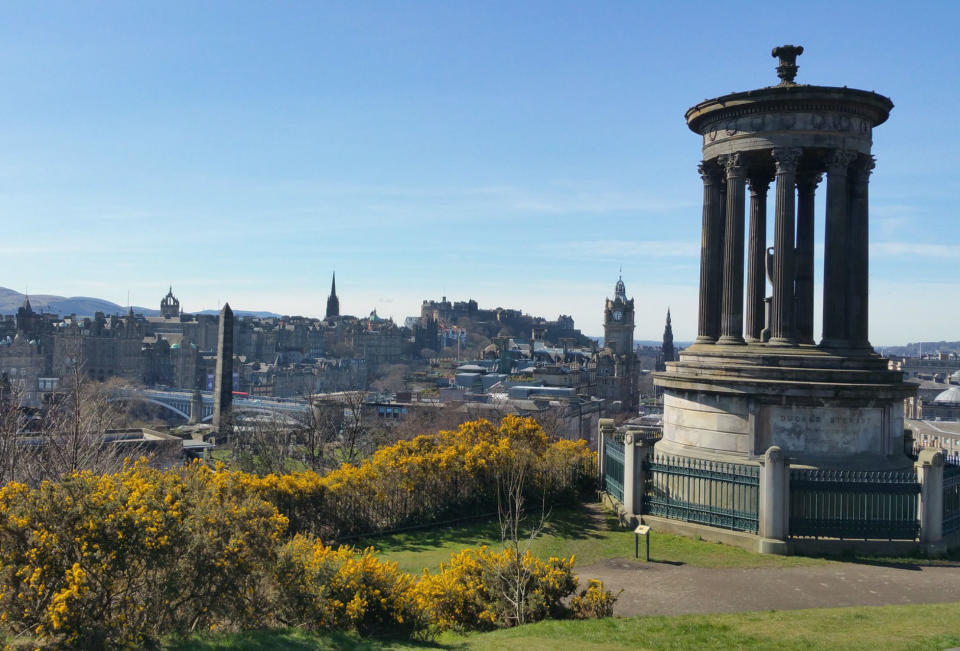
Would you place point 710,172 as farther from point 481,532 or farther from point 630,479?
point 481,532

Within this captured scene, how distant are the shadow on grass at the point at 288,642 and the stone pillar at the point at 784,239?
11903mm

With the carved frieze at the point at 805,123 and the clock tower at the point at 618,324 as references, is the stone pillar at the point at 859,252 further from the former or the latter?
the clock tower at the point at 618,324

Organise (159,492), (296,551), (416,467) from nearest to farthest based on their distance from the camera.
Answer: (159,492)
(296,551)
(416,467)

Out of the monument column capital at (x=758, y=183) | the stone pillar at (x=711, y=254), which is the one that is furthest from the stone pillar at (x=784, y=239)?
the monument column capital at (x=758, y=183)

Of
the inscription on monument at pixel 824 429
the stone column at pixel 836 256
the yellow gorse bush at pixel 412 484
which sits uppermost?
the stone column at pixel 836 256

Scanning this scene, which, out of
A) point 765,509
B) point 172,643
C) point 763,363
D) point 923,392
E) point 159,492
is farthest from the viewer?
point 923,392

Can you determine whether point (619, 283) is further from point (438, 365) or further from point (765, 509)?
point (765, 509)

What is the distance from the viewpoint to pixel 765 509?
15.4m

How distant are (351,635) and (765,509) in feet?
29.0

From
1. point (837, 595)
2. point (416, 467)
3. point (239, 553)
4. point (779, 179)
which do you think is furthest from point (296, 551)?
point (779, 179)

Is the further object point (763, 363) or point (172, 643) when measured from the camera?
point (763, 363)

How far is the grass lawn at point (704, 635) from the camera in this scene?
9812 millimetres

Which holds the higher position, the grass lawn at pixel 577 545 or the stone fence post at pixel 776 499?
the stone fence post at pixel 776 499

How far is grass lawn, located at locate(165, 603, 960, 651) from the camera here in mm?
9812
